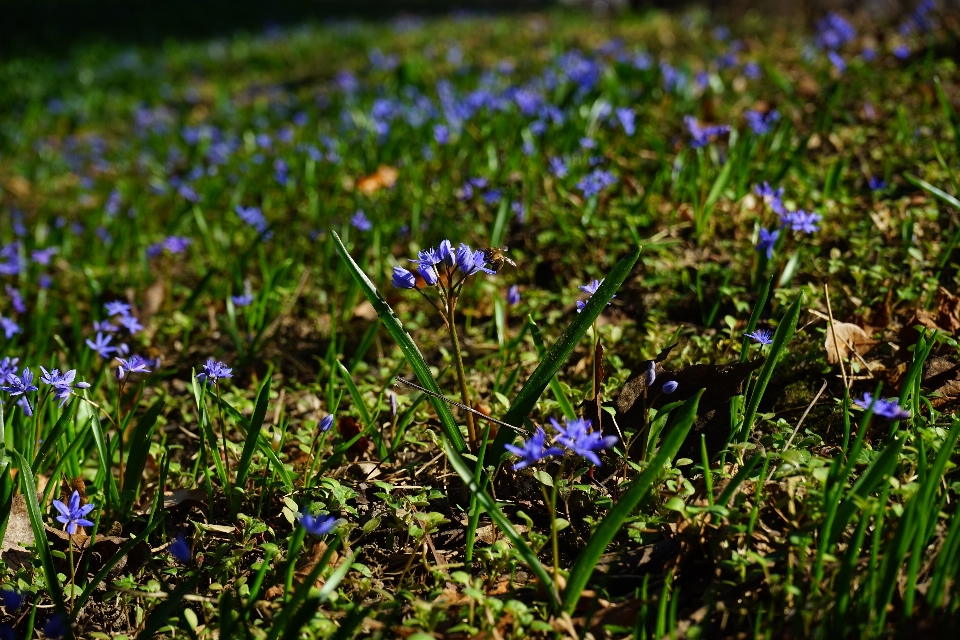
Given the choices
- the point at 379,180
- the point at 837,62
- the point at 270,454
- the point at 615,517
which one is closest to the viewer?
the point at 615,517

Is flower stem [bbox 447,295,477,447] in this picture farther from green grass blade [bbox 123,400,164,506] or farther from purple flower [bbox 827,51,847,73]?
purple flower [bbox 827,51,847,73]

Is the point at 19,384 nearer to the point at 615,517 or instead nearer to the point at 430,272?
the point at 430,272

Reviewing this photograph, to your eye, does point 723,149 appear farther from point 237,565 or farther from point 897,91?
point 237,565

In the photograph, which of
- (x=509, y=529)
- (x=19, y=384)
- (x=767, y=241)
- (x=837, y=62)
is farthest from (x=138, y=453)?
(x=837, y=62)

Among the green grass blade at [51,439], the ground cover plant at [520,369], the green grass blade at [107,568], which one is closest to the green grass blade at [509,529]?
the ground cover plant at [520,369]

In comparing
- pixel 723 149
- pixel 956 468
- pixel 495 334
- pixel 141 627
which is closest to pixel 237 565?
pixel 141 627

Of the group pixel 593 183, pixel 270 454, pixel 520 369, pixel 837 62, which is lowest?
pixel 270 454
